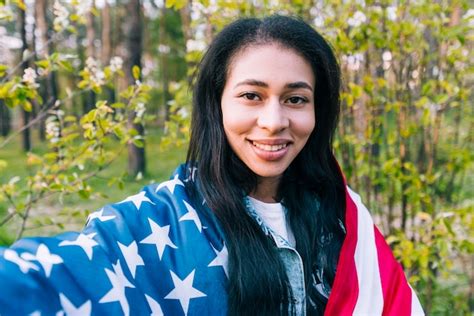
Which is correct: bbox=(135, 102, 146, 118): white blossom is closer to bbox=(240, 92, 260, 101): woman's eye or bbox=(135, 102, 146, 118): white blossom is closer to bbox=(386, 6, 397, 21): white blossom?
bbox=(240, 92, 260, 101): woman's eye

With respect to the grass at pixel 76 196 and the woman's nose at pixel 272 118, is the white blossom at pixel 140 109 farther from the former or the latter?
the woman's nose at pixel 272 118

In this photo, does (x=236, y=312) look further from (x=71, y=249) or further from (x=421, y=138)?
(x=421, y=138)

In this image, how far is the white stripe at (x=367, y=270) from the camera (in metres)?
1.61

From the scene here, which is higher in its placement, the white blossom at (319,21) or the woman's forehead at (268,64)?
the white blossom at (319,21)

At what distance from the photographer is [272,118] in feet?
4.76

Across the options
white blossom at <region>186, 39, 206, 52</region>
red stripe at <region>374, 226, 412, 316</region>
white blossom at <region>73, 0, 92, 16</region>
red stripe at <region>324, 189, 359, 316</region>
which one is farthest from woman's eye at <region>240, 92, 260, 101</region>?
white blossom at <region>186, 39, 206, 52</region>

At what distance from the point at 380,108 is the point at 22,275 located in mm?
2344

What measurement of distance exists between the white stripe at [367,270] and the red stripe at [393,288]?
0.08 feet

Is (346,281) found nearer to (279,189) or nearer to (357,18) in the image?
(279,189)

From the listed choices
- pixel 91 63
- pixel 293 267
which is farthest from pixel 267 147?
pixel 91 63

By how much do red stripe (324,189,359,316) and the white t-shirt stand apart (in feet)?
0.60

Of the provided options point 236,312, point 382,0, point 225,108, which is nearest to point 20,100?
point 225,108

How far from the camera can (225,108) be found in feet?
5.10

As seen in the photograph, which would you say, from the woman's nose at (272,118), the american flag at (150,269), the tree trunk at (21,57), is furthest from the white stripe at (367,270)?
the tree trunk at (21,57)
